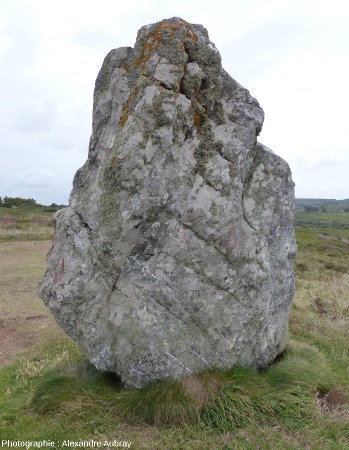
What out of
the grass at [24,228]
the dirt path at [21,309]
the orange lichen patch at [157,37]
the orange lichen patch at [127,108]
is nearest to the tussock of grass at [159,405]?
the dirt path at [21,309]

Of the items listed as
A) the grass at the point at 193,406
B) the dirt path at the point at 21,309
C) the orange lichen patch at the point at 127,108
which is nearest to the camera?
the grass at the point at 193,406

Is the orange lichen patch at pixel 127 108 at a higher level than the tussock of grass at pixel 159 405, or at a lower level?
higher

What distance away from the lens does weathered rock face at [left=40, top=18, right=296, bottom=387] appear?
6375 millimetres

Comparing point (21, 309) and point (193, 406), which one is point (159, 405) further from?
point (21, 309)

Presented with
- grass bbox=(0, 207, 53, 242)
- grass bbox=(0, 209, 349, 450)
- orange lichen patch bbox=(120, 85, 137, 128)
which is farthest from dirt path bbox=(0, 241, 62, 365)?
orange lichen patch bbox=(120, 85, 137, 128)

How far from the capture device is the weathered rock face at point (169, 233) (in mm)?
6375

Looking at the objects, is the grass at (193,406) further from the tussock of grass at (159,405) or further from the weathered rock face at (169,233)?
the weathered rock face at (169,233)

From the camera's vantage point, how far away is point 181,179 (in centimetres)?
658

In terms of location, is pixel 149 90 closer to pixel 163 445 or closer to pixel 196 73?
pixel 196 73

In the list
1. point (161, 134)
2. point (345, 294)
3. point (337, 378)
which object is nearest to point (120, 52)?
point (161, 134)

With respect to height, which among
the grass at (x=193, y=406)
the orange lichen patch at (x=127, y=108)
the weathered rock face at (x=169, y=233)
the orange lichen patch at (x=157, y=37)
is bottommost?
the grass at (x=193, y=406)

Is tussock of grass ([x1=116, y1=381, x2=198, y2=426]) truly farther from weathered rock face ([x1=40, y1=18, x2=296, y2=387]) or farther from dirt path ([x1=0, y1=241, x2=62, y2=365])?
dirt path ([x1=0, y1=241, x2=62, y2=365])

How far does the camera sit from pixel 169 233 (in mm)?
6582

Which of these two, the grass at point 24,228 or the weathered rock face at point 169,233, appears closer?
the weathered rock face at point 169,233
